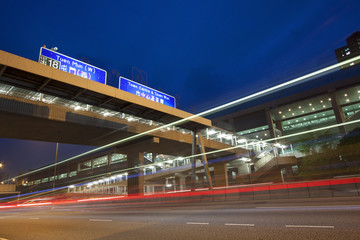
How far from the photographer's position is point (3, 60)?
39.3 ft

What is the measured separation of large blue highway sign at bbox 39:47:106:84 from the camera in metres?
17.8

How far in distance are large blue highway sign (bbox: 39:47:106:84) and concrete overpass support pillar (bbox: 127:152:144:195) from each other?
11.0 meters

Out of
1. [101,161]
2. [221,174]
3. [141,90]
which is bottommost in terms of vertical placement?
[221,174]

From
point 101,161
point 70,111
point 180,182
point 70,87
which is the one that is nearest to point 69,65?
point 70,111

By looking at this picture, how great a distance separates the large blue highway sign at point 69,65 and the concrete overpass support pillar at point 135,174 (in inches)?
434

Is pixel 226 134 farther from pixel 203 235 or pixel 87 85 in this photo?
pixel 203 235

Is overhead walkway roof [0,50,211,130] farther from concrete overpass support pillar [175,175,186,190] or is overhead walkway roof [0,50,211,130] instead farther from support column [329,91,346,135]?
support column [329,91,346,135]

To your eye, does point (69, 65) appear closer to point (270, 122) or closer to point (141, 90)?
point (141, 90)

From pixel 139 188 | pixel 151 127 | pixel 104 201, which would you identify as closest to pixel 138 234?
pixel 151 127

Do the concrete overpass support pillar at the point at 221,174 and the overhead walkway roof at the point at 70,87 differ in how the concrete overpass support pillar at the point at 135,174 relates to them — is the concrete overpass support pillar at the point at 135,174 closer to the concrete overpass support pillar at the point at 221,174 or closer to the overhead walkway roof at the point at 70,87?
the overhead walkway roof at the point at 70,87

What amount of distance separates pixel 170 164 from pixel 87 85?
140ft

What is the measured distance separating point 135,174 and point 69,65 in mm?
14914

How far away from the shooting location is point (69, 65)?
18.8 metres

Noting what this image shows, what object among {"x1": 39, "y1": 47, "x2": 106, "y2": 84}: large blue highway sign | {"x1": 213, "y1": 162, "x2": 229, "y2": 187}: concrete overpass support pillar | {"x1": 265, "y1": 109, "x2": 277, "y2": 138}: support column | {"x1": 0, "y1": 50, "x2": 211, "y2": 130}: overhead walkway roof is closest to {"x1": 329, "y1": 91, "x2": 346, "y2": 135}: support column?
{"x1": 265, "y1": 109, "x2": 277, "y2": 138}: support column
